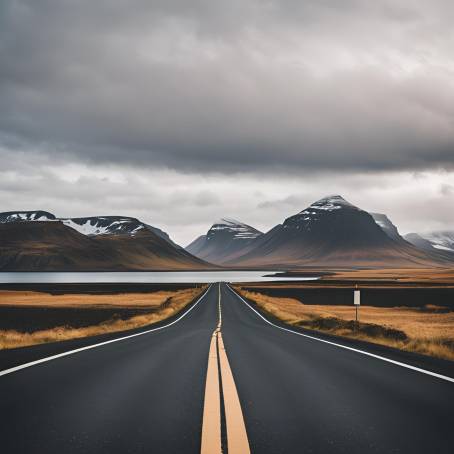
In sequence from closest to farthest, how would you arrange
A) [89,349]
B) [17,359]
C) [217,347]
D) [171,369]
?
1. [171,369]
2. [17,359]
3. [89,349]
4. [217,347]

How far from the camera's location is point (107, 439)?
5.50 meters

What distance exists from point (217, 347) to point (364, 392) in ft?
23.5

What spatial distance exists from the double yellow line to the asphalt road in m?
0.11

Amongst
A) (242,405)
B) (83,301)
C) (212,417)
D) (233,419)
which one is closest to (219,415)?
(212,417)

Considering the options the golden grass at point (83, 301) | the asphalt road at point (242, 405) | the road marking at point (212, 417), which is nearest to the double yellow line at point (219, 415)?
the road marking at point (212, 417)

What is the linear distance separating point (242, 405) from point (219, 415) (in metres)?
0.76

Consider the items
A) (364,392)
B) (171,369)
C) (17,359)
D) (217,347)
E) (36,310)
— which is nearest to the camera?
(364,392)

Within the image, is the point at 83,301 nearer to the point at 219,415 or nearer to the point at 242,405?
the point at 242,405

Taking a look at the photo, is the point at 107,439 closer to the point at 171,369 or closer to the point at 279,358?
the point at 171,369

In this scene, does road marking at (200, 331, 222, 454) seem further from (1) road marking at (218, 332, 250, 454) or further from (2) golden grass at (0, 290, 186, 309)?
(2) golden grass at (0, 290, 186, 309)

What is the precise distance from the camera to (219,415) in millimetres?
6465

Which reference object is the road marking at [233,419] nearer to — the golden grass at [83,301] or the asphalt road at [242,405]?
the asphalt road at [242,405]

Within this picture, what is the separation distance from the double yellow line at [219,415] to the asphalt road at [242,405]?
4.3 inches

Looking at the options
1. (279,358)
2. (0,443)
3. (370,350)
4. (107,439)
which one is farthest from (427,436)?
(370,350)
